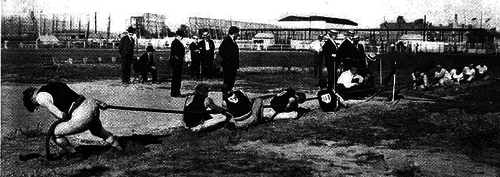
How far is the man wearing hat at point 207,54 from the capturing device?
17205 mm

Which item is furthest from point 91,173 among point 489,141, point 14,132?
point 489,141

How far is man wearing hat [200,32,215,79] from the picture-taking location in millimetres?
17205

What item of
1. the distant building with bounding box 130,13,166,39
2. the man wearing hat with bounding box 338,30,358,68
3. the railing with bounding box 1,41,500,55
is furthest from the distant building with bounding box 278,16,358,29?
the man wearing hat with bounding box 338,30,358,68

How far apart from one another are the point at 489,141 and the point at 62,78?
46.8ft

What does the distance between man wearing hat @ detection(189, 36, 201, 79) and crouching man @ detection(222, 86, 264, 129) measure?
883 cm

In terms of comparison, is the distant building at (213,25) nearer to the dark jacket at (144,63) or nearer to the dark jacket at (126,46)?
the dark jacket at (144,63)

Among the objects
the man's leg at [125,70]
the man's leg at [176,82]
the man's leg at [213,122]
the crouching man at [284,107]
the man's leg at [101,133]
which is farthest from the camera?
the man's leg at [125,70]

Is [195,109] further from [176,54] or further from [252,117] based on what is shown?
[176,54]

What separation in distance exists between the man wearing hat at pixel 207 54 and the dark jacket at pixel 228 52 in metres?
4.36

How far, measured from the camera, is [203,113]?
7688 millimetres

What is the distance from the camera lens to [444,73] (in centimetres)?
1561

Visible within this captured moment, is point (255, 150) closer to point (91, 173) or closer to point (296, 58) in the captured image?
point (91, 173)

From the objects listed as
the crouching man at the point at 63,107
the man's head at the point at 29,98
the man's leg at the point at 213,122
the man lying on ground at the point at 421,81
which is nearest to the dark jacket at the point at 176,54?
the man's leg at the point at 213,122

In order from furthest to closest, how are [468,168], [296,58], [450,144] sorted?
[296,58], [450,144], [468,168]
